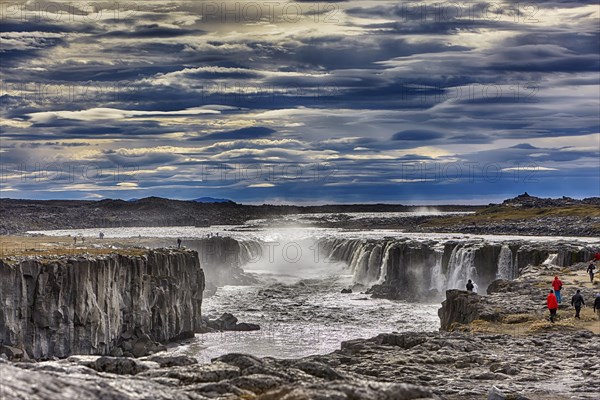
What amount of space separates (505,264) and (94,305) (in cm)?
3940

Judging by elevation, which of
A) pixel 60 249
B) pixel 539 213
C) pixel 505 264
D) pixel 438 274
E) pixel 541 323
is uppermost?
pixel 60 249

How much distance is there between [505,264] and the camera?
242ft

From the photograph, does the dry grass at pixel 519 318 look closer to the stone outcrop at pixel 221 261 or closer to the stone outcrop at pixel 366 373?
the stone outcrop at pixel 366 373

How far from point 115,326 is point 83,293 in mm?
4220

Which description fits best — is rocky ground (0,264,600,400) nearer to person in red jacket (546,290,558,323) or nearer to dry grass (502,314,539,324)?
dry grass (502,314,539,324)

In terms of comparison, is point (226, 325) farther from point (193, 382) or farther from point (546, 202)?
point (546, 202)

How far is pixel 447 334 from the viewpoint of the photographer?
35344mm

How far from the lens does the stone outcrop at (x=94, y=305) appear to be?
132ft

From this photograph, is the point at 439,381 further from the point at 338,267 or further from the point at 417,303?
the point at 338,267

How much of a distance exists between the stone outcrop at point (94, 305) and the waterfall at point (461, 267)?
1041 inches

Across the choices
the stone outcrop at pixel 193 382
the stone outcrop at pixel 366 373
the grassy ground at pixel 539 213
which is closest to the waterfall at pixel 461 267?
the stone outcrop at pixel 366 373

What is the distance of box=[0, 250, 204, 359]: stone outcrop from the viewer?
40.3 m

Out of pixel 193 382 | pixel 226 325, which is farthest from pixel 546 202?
pixel 193 382

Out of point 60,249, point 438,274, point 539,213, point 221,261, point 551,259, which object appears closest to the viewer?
point 60,249
